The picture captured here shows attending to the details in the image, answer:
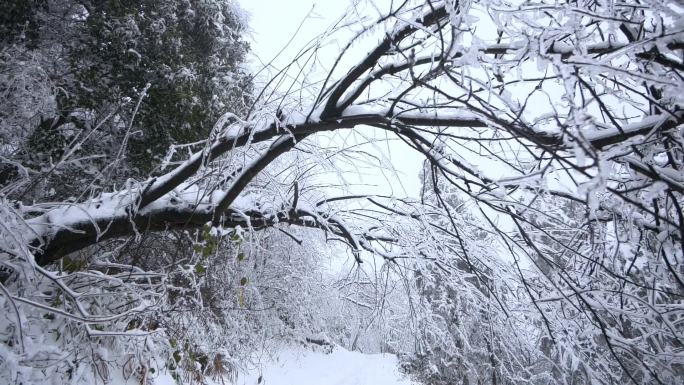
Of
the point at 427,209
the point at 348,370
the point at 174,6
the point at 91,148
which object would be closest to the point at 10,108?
the point at 91,148

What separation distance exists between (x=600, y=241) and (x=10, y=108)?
6489 mm

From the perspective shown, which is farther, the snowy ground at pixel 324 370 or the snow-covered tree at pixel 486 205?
the snowy ground at pixel 324 370

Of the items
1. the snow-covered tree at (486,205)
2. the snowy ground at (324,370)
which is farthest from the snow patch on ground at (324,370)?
the snow-covered tree at (486,205)

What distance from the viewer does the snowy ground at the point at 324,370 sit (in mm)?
8141

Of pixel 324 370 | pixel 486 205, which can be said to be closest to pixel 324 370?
pixel 324 370

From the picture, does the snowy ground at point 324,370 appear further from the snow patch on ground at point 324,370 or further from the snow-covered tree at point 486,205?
the snow-covered tree at point 486,205

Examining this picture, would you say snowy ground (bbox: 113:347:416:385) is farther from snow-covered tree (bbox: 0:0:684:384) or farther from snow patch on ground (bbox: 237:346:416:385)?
snow-covered tree (bbox: 0:0:684:384)

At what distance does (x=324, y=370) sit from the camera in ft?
33.6

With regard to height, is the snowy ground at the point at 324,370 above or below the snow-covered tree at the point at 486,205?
below

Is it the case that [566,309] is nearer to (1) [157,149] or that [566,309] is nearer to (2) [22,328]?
(2) [22,328]

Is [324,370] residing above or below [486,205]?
below

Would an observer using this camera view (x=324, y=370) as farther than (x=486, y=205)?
Yes

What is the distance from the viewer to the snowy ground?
8141mm

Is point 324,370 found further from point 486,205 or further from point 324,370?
point 486,205
